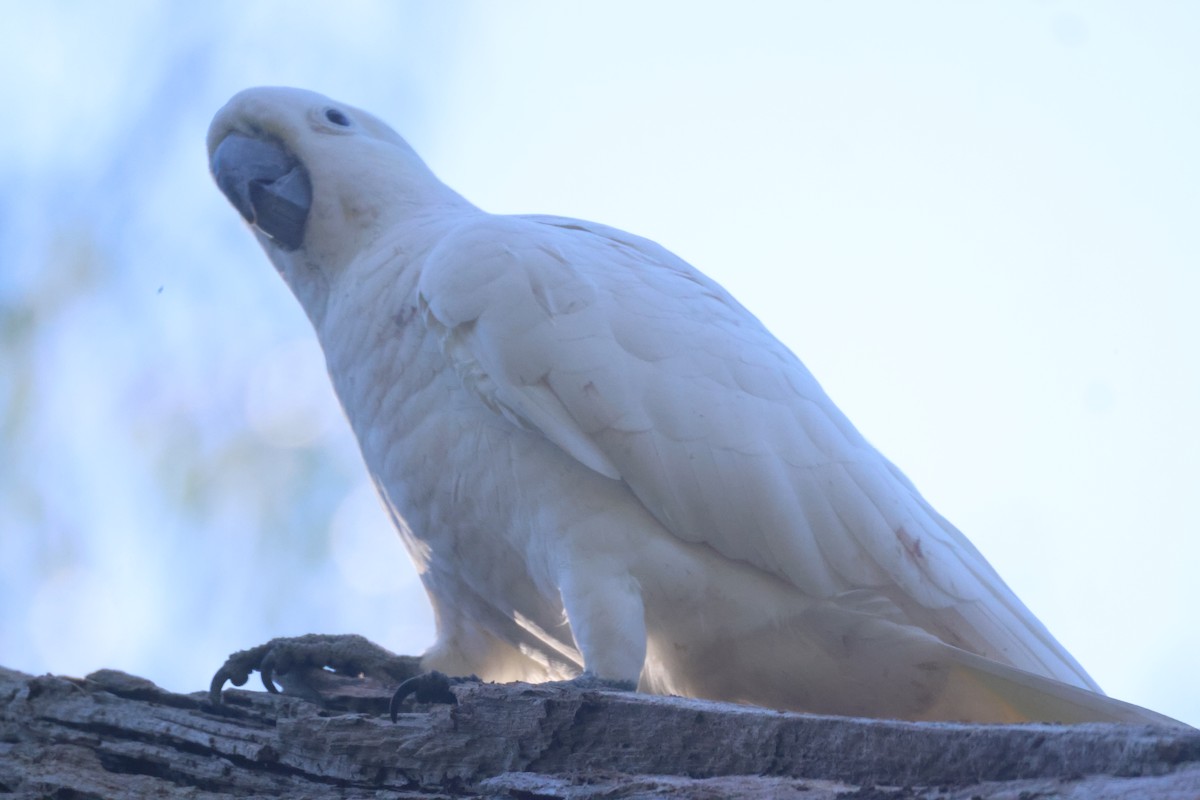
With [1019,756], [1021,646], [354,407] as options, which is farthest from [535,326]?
[1019,756]

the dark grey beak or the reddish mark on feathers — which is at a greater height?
the dark grey beak

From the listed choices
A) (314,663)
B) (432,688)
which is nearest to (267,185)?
(314,663)

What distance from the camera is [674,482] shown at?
331 cm

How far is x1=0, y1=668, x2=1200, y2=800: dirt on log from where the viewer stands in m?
1.99

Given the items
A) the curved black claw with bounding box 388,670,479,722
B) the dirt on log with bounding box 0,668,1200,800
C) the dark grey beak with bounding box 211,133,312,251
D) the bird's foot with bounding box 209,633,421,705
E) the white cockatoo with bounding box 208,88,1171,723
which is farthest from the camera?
the dark grey beak with bounding box 211,133,312,251

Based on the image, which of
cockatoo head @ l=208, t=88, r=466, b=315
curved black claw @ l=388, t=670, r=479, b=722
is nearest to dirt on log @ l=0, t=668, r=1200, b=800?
curved black claw @ l=388, t=670, r=479, b=722

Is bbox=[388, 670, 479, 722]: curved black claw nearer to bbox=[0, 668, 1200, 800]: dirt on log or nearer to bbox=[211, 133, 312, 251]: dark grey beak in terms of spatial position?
bbox=[0, 668, 1200, 800]: dirt on log

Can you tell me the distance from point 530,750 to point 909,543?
4.29 feet

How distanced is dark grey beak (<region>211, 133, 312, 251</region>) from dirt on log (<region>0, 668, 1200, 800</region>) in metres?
1.63

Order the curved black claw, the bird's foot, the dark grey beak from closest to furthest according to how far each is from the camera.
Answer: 1. the curved black claw
2. the bird's foot
3. the dark grey beak

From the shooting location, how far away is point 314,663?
Result: 3.87 metres

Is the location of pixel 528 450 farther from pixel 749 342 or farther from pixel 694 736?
pixel 694 736

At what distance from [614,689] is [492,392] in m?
0.86

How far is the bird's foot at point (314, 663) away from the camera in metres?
3.76
